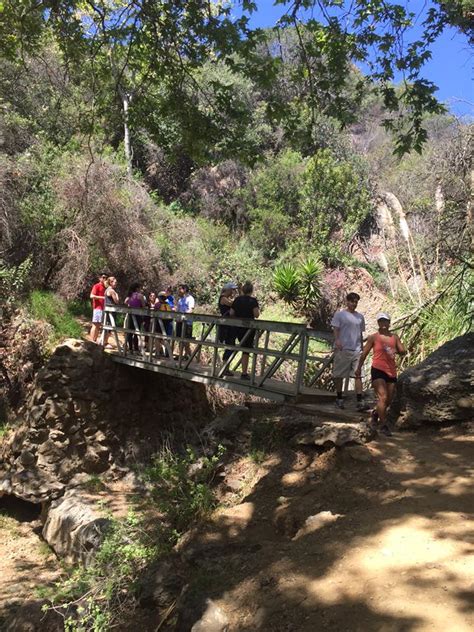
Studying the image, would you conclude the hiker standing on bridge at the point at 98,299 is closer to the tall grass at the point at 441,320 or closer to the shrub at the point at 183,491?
the shrub at the point at 183,491

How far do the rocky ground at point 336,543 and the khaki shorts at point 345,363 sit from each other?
98 centimetres

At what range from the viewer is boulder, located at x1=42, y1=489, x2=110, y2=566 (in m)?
7.67

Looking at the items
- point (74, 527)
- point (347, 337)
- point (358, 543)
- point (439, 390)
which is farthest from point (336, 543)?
point (74, 527)

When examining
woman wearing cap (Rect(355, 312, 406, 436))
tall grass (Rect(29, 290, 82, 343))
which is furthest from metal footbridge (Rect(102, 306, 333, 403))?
tall grass (Rect(29, 290, 82, 343))

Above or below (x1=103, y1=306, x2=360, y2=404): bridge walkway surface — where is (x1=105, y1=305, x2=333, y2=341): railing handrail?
above

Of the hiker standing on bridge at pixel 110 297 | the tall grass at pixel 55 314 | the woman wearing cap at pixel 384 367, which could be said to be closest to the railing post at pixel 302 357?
the woman wearing cap at pixel 384 367

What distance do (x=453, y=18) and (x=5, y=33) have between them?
20.7 feet

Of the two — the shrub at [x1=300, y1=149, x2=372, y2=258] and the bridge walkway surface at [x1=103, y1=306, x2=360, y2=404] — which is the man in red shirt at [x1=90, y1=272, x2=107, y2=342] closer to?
the bridge walkway surface at [x1=103, y1=306, x2=360, y2=404]

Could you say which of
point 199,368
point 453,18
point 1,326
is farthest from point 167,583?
point 1,326

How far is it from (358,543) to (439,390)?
9.04 ft

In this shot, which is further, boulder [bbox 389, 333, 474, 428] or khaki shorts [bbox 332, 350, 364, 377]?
khaki shorts [bbox 332, 350, 364, 377]

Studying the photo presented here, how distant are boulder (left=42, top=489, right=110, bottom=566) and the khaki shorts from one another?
392cm

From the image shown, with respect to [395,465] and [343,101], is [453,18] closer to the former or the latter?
[343,101]

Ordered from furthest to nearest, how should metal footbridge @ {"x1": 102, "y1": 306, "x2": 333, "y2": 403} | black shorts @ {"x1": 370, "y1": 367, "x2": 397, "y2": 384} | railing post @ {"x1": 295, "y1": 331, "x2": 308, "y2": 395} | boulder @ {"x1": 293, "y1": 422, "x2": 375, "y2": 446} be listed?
1. metal footbridge @ {"x1": 102, "y1": 306, "x2": 333, "y2": 403}
2. railing post @ {"x1": 295, "y1": 331, "x2": 308, "y2": 395}
3. black shorts @ {"x1": 370, "y1": 367, "x2": 397, "y2": 384}
4. boulder @ {"x1": 293, "y1": 422, "x2": 375, "y2": 446}
